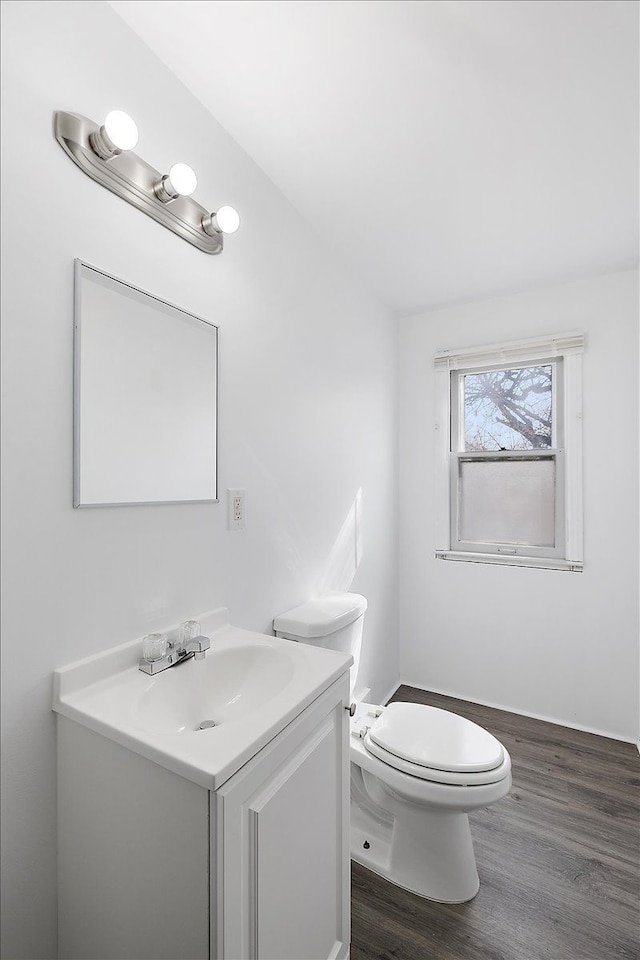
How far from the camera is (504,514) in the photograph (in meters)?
2.67

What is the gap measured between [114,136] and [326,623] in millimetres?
1459

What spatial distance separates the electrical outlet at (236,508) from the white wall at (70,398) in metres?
0.03

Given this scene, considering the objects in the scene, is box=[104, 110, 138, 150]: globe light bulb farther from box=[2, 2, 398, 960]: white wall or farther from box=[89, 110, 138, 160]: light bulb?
box=[2, 2, 398, 960]: white wall

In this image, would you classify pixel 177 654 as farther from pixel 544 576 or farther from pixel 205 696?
pixel 544 576

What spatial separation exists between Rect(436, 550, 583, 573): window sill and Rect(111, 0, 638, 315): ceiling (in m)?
1.55

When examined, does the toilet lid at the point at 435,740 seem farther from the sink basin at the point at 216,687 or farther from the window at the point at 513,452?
the window at the point at 513,452

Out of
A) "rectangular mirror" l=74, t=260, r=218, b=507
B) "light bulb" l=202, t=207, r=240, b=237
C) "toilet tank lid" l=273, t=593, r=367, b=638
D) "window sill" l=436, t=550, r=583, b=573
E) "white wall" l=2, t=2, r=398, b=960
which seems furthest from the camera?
"window sill" l=436, t=550, r=583, b=573

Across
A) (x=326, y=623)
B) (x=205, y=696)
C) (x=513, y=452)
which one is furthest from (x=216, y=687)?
(x=513, y=452)

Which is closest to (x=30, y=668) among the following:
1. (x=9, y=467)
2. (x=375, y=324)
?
(x=9, y=467)

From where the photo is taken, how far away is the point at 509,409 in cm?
268

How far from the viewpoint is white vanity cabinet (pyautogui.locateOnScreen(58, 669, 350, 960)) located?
76 cm

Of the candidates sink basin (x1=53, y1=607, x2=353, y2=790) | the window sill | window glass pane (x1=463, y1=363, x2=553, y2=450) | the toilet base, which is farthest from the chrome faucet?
window glass pane (x1=463, y1=363, x2=553, y2=450)

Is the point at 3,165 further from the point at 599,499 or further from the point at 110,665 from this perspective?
the point at 599,499

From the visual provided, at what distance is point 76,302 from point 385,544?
82.6 inches
